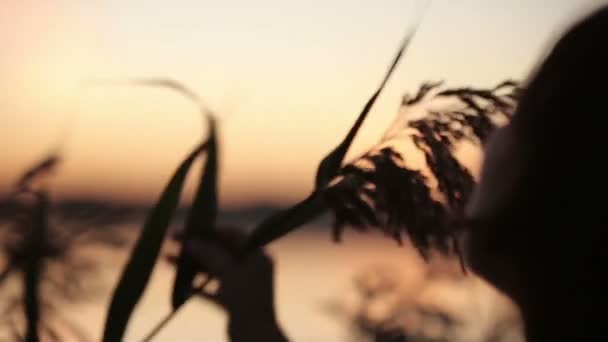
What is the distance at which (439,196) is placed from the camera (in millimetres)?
709

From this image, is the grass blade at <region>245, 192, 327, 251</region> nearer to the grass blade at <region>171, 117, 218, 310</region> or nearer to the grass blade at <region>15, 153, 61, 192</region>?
the grass blade at <region>171, 117, 218, 310</region>

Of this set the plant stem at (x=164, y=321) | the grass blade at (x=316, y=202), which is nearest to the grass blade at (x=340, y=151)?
the grass blade at (x=316, y=202)

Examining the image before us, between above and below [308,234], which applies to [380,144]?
above

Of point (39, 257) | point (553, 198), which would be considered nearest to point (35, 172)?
point (39, 257)

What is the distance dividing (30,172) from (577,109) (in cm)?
36

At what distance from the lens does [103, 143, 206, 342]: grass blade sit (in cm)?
72

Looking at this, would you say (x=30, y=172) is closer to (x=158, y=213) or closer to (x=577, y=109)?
(x=158, y=213)

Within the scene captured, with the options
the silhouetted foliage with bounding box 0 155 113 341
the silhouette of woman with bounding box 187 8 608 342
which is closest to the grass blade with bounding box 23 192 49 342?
the silhouetted foliage with bounding box 0 155 113 341

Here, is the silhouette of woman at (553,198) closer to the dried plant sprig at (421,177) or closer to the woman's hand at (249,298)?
the dried plant sprig at (421,177)

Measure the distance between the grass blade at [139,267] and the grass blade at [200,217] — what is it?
0.01 metres

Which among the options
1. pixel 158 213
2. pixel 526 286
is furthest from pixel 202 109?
pixel 526 286

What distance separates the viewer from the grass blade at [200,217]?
2.40 ft

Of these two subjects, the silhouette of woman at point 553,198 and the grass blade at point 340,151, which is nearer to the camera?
the silhouette of woman at point 553,198

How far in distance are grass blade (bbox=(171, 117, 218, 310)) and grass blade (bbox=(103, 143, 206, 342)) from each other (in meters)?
0.01
